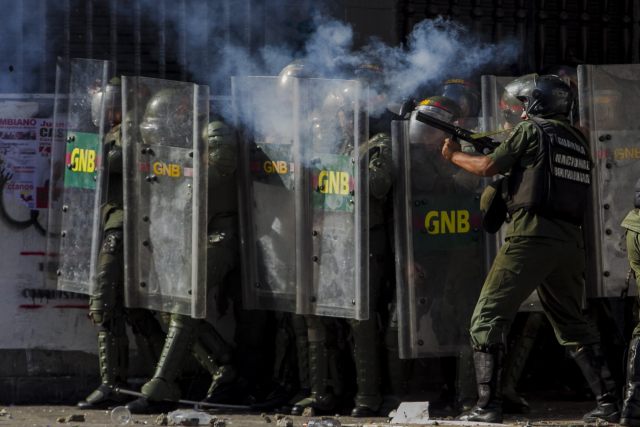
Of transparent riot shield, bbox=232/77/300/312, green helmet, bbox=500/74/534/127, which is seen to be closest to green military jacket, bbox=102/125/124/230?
transparent riot shield, bbox=232/77/300/312

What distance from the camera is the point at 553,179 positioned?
7.68m

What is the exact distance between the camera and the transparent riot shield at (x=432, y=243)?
848 cm

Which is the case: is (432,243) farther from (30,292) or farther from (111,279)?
(30,292)

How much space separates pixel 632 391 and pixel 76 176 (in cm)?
362

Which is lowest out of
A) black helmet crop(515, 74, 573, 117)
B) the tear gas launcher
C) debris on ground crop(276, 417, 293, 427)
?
debris on ground crop(276, 417, 293, 427)

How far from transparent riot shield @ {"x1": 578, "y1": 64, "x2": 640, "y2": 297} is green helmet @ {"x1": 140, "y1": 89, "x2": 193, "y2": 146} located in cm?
224

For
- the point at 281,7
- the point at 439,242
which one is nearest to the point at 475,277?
the point at 439,242

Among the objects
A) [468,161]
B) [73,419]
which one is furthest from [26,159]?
[468,161]

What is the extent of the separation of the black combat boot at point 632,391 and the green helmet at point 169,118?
2.77m

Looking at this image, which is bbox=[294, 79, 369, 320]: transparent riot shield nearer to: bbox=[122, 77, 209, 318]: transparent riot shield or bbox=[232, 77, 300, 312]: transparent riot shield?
bbox=[232, 77, 300, 312]: transparent riot shield

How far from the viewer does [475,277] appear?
8570 millimetres

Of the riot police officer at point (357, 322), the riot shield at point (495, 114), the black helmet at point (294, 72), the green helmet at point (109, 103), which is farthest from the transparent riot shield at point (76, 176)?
the riot shield at point (495, 114)

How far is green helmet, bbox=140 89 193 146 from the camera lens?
8.73 m

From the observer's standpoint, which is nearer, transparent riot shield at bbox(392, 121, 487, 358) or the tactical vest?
the tactical vest
